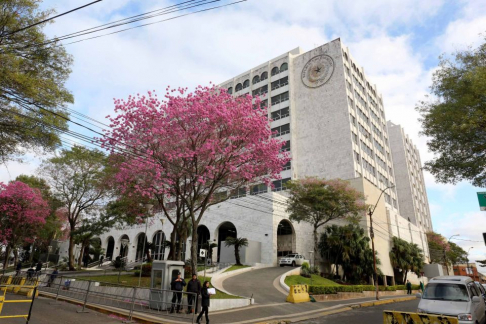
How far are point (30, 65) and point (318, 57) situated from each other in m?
49.2

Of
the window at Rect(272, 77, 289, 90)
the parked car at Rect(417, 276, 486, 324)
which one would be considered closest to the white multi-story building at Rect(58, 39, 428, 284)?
the window at Rect(272, 77, 289, 90)

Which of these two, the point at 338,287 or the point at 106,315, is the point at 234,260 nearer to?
the point at 338,287

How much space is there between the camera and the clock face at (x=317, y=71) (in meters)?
52.4

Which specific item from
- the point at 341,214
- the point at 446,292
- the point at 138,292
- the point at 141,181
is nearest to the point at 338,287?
the point at 341,214

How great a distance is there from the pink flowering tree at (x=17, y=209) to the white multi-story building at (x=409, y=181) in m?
66.0

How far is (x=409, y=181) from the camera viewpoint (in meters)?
72.6

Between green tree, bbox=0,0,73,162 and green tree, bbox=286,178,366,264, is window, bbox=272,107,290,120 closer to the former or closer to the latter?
green tree, bbox=286,178,366,264

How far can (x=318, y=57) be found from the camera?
178 feet

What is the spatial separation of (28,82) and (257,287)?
1796cm

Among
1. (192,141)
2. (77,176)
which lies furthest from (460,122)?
(77,176)

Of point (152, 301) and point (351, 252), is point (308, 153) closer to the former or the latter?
point (351, 252)

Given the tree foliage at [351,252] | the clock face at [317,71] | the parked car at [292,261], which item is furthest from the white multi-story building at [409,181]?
the parked car at [292,261]

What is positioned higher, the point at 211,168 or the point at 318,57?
the point at 318,57

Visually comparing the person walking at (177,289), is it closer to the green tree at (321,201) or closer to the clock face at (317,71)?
the green tree at (321,201)
